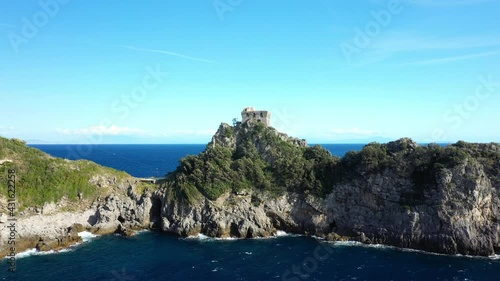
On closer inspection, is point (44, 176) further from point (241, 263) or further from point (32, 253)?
point (241, 263)

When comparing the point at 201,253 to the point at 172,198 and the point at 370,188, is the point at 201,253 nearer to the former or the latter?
the point at 172,198

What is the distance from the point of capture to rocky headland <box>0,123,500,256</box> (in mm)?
57656

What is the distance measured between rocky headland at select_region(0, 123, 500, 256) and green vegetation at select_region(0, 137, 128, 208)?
448 millimetres

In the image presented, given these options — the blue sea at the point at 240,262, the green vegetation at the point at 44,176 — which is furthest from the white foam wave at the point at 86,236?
the green vegetation at the point at 44,176

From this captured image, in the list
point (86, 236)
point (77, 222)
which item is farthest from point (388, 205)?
point (77, 222)

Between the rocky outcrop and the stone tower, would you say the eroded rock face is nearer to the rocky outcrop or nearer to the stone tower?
the rocky outcrop

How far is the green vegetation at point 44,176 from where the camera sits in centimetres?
6257

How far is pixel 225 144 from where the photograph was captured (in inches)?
3223

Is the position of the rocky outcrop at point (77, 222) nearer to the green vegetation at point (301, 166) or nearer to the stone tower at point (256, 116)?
the green vegetation at point (301, 166)

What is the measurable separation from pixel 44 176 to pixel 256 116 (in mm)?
45850

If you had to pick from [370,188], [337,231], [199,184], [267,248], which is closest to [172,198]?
[199,184]

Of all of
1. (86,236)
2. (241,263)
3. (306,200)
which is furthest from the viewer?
(306,200)

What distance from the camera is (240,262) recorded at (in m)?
52.6

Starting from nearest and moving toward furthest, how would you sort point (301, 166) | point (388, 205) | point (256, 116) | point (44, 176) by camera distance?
point (388, 205) → point (44, 176) → point (301, 166) → point (256, 116)
